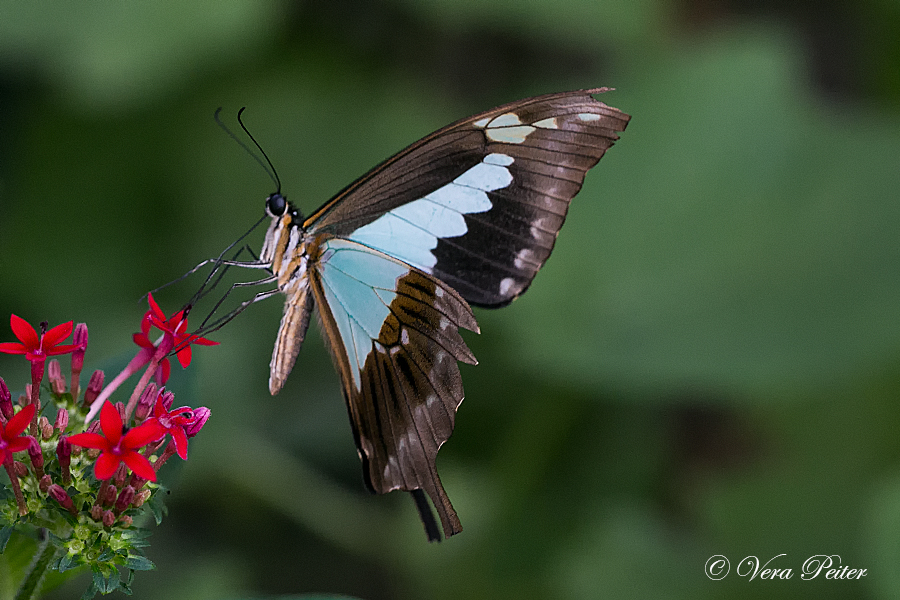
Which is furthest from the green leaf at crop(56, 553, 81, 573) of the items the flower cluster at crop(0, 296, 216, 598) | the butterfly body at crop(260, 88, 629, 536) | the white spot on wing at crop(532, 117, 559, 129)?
the white spot on wing at crop(532, 117, 559, 129)

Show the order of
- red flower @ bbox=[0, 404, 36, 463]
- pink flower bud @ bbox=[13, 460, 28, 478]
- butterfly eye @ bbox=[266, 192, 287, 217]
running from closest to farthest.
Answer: red flower @ bbox=[0, 404, 36, 463] → pink flower bud @ bbox=[13, 460, 28, 478] → butterfly eye @ bbox=[266, 192, 287, 217]

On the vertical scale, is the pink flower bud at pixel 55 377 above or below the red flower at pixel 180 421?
below

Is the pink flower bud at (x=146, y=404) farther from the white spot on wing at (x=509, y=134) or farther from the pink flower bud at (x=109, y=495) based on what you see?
the white spot on wing at (x=509, y=134)

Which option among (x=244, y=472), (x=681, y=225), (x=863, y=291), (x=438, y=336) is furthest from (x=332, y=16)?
(x=863, y=291)

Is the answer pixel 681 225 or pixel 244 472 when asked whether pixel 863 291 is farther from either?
pixel 244 472

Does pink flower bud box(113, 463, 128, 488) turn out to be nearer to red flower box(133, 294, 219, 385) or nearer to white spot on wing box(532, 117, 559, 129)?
red flower box(133, 294, 219, 385)

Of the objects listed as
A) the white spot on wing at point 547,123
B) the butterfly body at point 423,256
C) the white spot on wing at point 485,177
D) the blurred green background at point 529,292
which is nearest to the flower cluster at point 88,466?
the butterfly body at point 423,256

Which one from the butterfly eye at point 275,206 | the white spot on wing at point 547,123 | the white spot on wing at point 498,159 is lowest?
the butterfly eye at point 275,206

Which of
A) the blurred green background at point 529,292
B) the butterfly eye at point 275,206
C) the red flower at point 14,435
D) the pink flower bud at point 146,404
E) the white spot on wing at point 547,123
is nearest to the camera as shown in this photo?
the red flower at point 14,435
